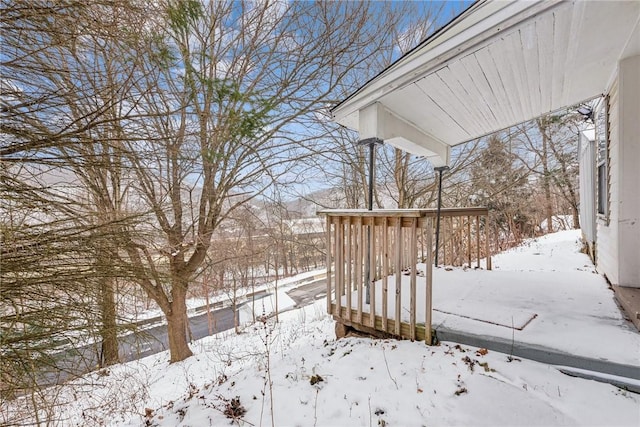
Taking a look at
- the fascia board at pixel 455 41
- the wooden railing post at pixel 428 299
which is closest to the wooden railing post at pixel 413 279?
the wooden railing post at pixel 428 299

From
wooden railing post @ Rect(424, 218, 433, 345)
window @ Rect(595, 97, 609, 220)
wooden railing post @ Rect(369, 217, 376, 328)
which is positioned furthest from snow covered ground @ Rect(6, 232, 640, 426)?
window @ Rect(595, 97, 609, 220)

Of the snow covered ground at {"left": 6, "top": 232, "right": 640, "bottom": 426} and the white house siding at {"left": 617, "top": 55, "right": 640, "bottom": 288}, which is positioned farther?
the white house siding at {"left": 617, "top": 55, "right": 640, "bottom": 288}

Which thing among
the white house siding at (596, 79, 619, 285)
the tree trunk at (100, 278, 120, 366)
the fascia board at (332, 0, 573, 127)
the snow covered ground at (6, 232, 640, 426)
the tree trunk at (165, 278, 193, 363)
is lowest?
the tree trunk at (165, 278, 193, 363)

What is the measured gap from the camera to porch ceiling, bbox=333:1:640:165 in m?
1.83

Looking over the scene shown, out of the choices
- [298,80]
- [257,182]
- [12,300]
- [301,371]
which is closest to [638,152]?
[301,371]

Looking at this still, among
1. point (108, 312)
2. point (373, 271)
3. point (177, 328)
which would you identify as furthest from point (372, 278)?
point (177, 328)

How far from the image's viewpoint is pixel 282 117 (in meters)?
6.74

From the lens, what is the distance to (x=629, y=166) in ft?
9.14

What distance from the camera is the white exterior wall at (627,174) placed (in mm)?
2752

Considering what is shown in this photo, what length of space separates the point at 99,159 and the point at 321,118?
18.4ft

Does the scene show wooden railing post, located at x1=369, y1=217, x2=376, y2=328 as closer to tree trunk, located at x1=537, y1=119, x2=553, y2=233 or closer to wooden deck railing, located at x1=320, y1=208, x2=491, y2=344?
wooden deck railing, located at x1=320, y1=208, x2=491, y2=344

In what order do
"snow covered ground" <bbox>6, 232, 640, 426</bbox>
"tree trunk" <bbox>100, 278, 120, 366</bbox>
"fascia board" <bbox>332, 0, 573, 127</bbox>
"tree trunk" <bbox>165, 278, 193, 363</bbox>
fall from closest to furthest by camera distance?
"fascia board" <bbox>332, 0, 573, 127</bbox>, "snow covered ground" <bbox>6, 232, 640, 426</bbox>, "tree trunk" <bbox>100, 278, 120, 366</bbox>, "tree trunk" <bbox>165, 278, 193, 363</bbox>

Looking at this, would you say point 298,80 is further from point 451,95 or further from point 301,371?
point 301,371

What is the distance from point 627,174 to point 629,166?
0.26 ft
